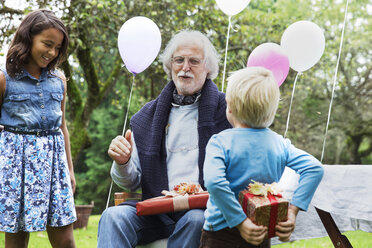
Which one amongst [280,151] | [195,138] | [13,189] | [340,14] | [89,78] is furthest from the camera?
[340,14]

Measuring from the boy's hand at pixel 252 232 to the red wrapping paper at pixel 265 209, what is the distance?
0.02m

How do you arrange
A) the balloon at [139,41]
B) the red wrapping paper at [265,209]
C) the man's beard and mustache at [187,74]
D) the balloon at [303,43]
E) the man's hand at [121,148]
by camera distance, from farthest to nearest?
the balloon at [303,43]
the balloon at [139,41]
the man's beard and mustache at [187,74]
the man's hand at [121,148]
the red wrapping paper at [265,209]

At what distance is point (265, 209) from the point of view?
155 centimetres

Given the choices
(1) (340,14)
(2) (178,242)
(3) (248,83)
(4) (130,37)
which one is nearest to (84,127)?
(4) (130,37)

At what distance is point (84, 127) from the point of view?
6598mm

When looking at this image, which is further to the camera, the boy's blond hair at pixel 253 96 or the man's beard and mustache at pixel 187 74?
the man's beard and mustache at pixel 187 74

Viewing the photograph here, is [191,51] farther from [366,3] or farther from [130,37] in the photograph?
[366,3]

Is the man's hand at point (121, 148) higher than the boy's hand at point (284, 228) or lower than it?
higher

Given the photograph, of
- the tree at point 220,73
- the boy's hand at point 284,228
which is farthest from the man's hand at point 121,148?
the tree at point 220,73

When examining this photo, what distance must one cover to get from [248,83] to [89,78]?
5.29m

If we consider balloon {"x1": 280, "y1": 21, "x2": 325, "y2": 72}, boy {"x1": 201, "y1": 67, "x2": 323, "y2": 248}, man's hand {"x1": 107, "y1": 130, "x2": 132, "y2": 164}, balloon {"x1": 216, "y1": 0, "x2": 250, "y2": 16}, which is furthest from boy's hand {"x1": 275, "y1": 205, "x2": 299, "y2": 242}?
balloon {"x1": 216, "y1": 0, "x2": 250, "y2": 16}

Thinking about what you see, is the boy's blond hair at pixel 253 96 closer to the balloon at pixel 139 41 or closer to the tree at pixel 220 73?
the balloon at pixel 139 41

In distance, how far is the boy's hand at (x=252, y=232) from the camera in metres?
1.56

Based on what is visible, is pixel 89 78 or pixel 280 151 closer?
pixel 280 151
